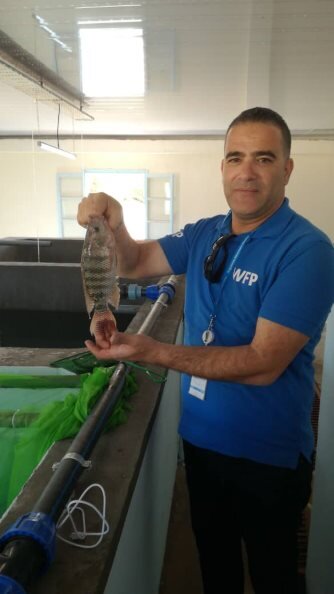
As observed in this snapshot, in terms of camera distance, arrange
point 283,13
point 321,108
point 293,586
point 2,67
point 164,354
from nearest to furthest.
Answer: point 164,354 → point 293,586 → point 283,13 → point 2,67 → point 321,108

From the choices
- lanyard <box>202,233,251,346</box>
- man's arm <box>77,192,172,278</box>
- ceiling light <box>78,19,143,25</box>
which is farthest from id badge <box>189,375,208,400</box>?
ceiling light <box>78,19,143,25</box>

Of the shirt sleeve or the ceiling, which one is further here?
the ceiling

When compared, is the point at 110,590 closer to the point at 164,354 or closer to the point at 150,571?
the point at 164,354

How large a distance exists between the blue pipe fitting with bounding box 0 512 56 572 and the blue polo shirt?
0.64 meters

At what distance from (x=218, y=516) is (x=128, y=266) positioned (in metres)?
0.93

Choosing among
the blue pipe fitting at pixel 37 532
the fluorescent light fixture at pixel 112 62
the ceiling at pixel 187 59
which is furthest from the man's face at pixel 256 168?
the fluorescent light fixture at pixel 112 62

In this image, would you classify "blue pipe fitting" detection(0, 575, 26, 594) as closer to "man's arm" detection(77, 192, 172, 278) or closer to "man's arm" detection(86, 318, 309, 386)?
"man's arm" detection(86, 318, 309, 386)

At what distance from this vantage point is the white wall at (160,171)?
8.21 meters

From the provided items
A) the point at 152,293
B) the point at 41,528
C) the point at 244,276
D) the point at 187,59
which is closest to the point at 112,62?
the point at 187,59

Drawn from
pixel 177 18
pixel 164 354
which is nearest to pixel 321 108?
pixel 177 18

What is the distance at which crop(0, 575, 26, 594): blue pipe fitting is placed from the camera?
56cm

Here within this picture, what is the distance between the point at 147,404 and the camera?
1357 mm

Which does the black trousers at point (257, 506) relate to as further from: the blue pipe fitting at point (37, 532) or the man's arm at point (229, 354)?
the blue pipe fitting at point (37, 532)

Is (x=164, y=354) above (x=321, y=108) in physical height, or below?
below
